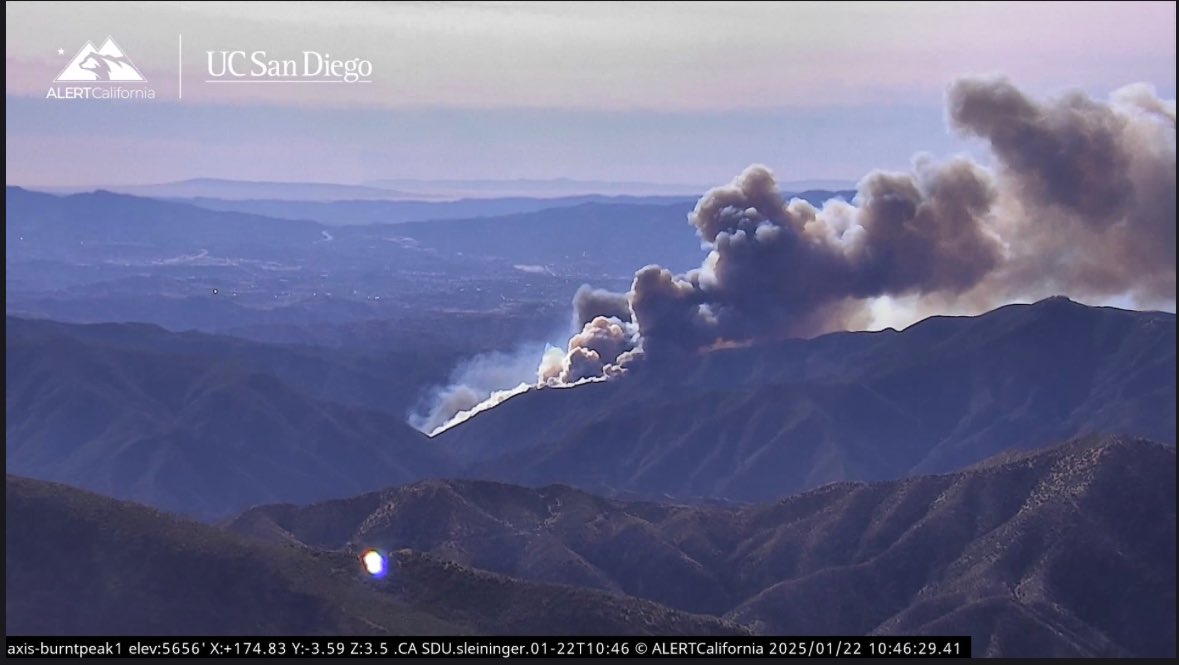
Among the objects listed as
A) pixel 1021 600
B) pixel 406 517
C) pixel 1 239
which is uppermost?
pixel 1 239

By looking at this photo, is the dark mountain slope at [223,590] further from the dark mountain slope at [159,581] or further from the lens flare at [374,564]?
the lens flare at [374,564]

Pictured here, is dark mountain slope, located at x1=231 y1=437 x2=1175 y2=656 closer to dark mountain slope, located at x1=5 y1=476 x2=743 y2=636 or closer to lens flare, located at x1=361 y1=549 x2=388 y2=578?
lens flare, located at x1=361 y1=549 x2=388 y2=578

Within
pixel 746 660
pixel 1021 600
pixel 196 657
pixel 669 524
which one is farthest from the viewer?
pixel 669 524

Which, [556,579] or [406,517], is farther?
[406,517]

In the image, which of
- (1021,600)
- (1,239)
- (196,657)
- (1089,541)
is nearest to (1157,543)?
(1089,541)

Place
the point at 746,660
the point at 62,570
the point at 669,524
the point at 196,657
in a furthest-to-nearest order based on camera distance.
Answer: the point at 669,524, the point at 62,570, the point at 746,660, the point at 196,657

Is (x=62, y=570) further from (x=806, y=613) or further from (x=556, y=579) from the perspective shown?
(x=806, y=613)

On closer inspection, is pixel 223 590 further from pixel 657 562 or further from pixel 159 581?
pixel 657 562

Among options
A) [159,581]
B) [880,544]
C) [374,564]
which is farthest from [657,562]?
[159,581]
